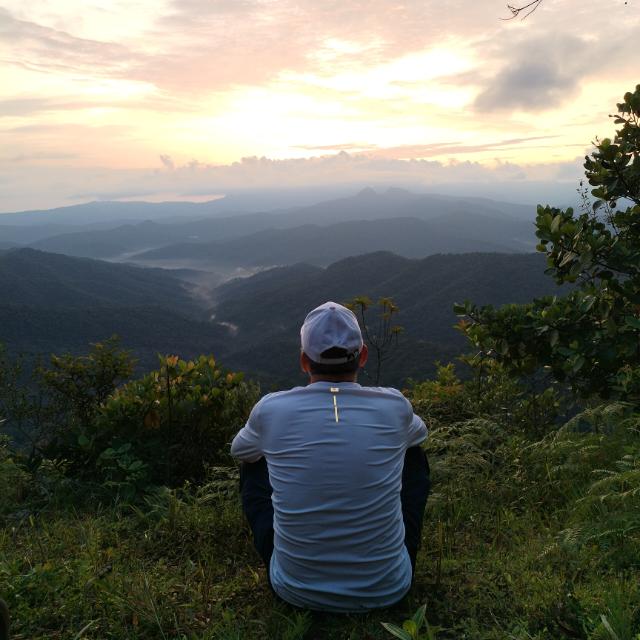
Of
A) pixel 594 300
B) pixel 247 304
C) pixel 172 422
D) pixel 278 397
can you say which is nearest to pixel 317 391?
pixel 278 397

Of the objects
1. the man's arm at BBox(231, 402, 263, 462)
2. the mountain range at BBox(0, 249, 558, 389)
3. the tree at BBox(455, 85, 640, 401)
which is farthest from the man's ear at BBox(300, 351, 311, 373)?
the mountain range at BBox(0, 249, 558, 389)

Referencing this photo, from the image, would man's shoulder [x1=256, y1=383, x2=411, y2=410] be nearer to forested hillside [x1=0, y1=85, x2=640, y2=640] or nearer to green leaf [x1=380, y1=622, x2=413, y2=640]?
forested hillside [x1=0, y1=85, x2=640, y2=640]

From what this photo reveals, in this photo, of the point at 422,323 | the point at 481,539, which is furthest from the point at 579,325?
the point at 422,323

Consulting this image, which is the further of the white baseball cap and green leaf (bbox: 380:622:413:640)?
the white baseball cap

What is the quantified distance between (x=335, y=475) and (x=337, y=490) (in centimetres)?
6

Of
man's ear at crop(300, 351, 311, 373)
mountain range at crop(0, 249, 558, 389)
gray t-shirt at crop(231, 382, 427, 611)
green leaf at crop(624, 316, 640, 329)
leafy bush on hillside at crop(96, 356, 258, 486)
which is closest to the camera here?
gray t-shirt at crop(231, 382, 427, 611)

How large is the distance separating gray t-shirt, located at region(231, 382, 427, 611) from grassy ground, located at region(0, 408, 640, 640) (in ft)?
0.53

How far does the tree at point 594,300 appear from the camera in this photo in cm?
361

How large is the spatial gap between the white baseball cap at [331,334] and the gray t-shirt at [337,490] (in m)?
0.14

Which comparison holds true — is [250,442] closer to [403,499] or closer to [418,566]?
[403,499]

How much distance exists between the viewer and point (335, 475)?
2166mm

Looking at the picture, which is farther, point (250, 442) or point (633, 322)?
point (633, 322)

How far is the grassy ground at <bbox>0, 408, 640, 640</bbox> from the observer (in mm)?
2270

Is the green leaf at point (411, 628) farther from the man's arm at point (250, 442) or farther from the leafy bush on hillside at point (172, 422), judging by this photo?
the leafy bush on hillside at point (172, 422)
